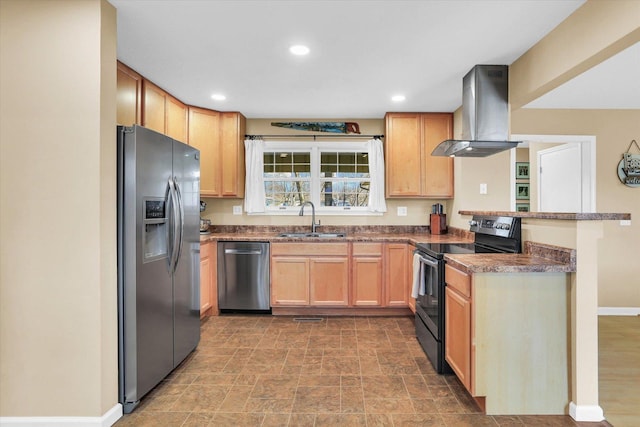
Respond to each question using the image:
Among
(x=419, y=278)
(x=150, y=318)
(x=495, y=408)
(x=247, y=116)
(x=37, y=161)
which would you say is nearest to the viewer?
(x=37, y=161)

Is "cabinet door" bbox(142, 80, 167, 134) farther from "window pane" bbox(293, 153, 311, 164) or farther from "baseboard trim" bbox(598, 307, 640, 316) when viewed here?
"baseboard trim" bbox(598, 307, 640, 316)

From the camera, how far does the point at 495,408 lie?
1932mm

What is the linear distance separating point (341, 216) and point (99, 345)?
120 inches

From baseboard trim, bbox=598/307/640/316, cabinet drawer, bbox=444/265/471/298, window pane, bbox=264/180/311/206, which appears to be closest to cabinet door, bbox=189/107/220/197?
window pane, bbox=264/180/311/206

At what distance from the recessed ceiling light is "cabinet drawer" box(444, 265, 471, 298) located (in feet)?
6.11

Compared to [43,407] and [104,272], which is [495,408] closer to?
[104,272]

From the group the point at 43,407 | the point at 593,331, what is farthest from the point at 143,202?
the point at 593,331

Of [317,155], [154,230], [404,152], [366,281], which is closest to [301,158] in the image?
[317,155]

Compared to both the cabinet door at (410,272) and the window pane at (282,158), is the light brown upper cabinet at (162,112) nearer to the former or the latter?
the window pane at (282,158)

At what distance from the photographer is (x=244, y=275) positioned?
12.4ft

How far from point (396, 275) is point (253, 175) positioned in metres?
2.11

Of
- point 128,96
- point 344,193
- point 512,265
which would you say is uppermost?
point 128,96

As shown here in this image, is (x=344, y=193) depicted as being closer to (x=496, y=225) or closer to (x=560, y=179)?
(x=496, y=225)

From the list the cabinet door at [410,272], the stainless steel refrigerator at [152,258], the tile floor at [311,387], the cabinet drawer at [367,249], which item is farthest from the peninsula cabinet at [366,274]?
the stainless steel refrigerator at [152,258]
